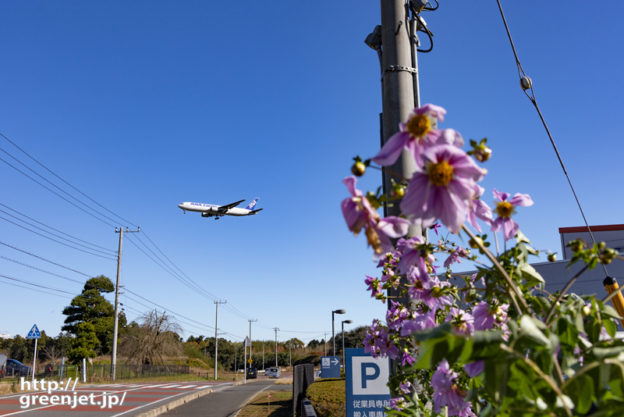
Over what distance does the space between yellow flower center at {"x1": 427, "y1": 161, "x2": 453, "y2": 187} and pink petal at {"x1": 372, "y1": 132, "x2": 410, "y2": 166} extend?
0.30 ft

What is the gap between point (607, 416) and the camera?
2.84ft

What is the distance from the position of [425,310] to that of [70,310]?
5099 centimetres

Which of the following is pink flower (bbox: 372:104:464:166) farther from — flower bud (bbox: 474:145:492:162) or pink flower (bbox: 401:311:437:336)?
pink flower (bbox: 401:311:437:336)

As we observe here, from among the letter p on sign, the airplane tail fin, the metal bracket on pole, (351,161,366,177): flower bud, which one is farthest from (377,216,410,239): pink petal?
the airplane tail fin

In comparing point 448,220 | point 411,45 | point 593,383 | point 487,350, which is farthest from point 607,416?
point 411,45

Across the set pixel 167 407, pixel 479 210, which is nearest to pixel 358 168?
pixel 479 210

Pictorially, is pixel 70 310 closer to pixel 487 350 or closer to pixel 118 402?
pixel 118 402

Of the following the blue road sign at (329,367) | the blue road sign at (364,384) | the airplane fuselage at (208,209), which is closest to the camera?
the blue road sign at (364,384)

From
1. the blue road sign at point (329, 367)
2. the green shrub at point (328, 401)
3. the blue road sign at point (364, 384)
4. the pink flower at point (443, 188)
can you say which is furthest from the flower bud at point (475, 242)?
the blue road sign at point (329, 367)

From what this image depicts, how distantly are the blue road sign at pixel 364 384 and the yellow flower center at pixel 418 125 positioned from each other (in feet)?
16.7

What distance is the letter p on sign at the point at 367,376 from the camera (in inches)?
230

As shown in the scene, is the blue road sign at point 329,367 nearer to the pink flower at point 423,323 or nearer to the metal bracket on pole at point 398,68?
the metal bracket on pole at point 398,68

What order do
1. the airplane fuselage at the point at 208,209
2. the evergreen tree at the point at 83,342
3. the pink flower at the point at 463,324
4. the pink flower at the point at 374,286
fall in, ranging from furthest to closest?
1. the evergreen tree at the point at 83,342
2. the airplane fuselage at the point at 208,209
3. the pink flower at the point at 374,286
4. the pink flower at the point at 463,324

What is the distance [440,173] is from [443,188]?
37mm
